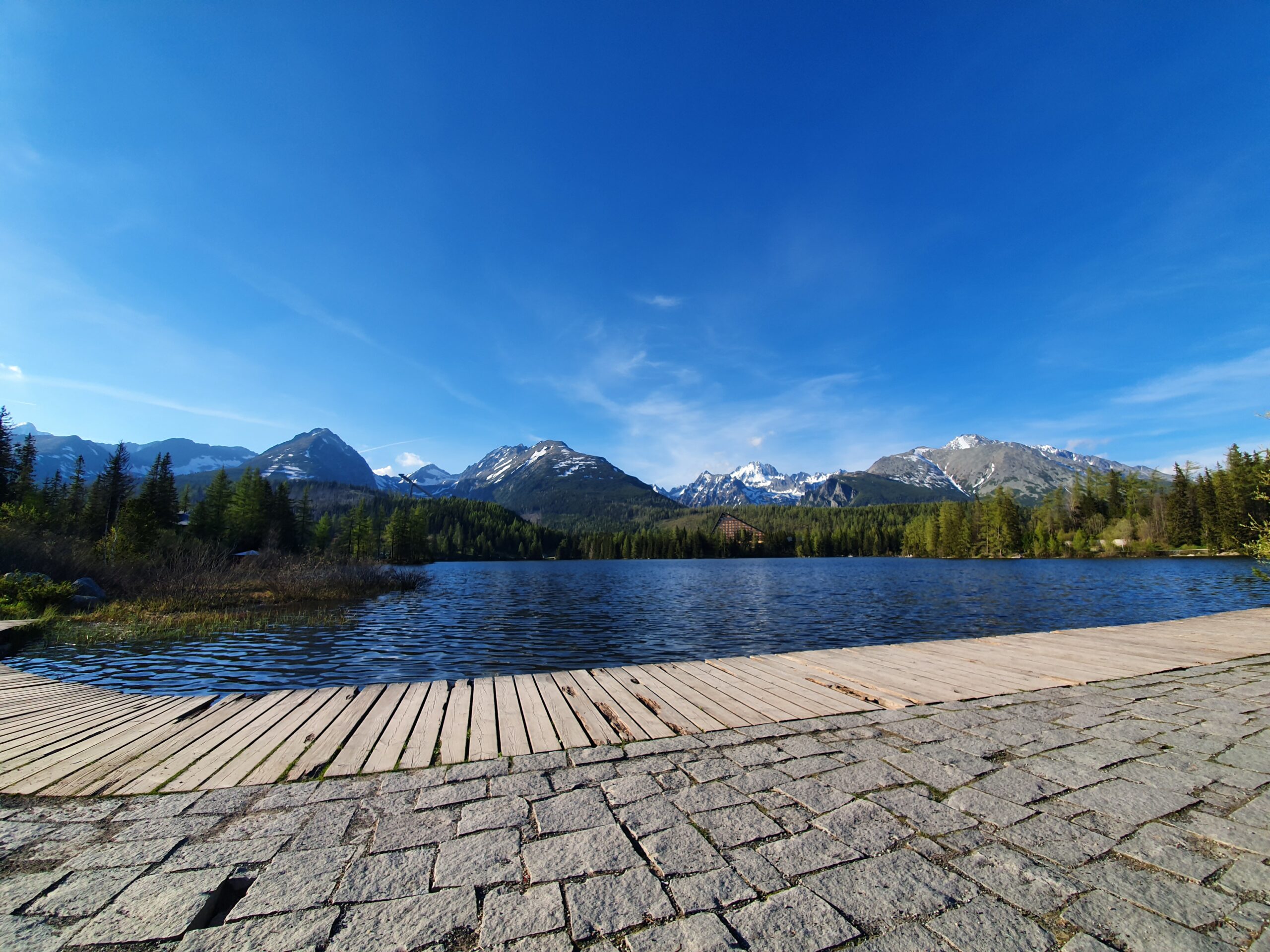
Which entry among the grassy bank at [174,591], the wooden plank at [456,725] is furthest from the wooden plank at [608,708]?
the grassy bank at [174,591]

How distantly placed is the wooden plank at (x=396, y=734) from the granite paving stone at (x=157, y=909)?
5.54ft

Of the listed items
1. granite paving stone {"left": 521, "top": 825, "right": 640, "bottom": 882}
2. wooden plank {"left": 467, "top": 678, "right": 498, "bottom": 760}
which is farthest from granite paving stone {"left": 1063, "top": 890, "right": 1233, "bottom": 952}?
wooden plank {"left": 467, "top": 678, "right": 498, "bottom": 760}

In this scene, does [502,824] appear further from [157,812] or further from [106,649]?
[106,649]

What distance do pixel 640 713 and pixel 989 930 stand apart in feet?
13.5

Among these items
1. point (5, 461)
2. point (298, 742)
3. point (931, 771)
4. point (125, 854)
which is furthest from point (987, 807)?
point (5, 461)

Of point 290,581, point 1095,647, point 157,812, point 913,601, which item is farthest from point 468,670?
point 913,601

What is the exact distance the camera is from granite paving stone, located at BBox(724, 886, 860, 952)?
8.16ft

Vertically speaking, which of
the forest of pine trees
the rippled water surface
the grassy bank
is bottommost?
the rippled water surface

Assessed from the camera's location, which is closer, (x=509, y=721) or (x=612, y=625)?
(x=509, y=721)

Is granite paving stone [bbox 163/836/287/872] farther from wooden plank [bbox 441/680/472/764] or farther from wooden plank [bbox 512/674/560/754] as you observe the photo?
wooden plank [bbox 512/674/560/754]

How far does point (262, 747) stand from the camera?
17.4ft

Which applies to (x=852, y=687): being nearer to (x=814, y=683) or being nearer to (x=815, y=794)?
(x=814, y=683)

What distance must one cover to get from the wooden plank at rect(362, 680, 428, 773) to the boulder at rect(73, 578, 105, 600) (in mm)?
28781

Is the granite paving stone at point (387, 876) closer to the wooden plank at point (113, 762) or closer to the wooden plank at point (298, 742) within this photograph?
the wooden plank at point (298, 742)
